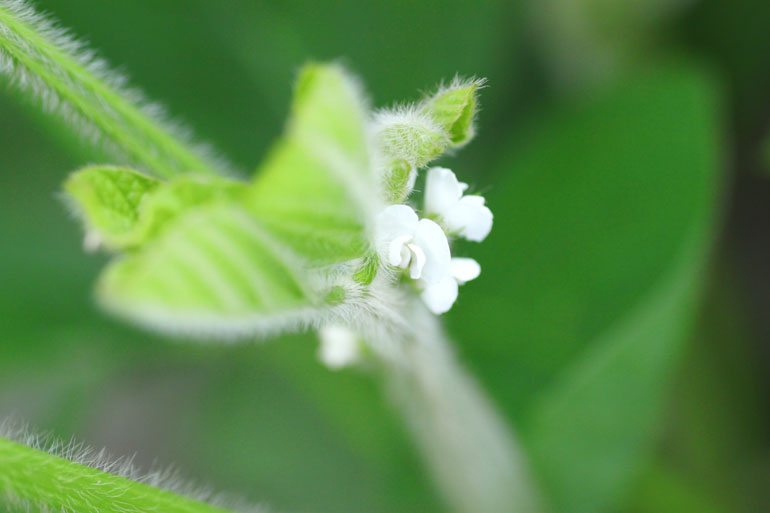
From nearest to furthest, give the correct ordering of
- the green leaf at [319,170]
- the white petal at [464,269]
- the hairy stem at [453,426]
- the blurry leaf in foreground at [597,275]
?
the green leaf at [319,170], the white petal at [464,269], the hairy stem at [453,426], the blurry leaf in foreground at [597,275]

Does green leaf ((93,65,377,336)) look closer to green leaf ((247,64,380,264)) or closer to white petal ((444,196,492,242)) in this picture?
green leaf ((247,64,380,264))

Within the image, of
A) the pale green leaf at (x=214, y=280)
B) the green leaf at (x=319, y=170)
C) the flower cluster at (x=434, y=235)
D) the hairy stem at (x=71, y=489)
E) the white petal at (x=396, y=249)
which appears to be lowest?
the hairy stem at (x=71, y=489)

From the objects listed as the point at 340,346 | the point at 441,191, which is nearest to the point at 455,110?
the point at 441,191

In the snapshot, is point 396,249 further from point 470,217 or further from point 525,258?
point 525,258

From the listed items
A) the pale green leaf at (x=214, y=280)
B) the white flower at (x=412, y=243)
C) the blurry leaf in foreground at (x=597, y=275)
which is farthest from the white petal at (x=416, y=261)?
the blurry leaf in foreground at (x=597, y=275)

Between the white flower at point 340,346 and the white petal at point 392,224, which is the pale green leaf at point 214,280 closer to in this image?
the white petal at point 392,224

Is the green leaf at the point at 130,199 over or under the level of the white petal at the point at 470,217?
under
